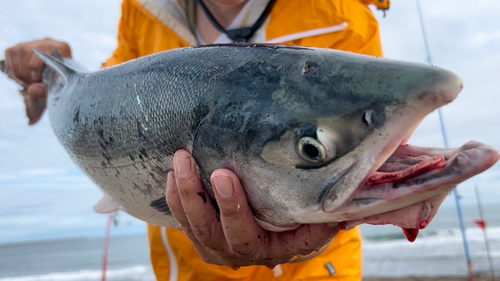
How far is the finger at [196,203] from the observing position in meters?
1.63

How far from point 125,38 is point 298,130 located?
2.43 m

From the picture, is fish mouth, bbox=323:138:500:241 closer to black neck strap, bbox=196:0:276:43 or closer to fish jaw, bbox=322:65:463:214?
fish jaw, bbox=322:65:463:214

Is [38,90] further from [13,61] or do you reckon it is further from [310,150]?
[310,150]

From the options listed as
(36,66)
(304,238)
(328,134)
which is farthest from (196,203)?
(36,66)

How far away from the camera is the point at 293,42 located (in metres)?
2.77

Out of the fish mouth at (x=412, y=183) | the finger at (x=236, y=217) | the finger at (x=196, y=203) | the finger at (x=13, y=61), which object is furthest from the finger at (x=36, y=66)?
the fish mouth at (x=412, y=183)

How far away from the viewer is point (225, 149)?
156cm

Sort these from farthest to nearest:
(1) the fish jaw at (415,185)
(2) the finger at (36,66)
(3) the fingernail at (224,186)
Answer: (2) the finger at (36,66)
(3) the fingernail at (224,186)
(1) the fish jaw at (415,185)

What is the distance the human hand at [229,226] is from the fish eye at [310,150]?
0.31 meters

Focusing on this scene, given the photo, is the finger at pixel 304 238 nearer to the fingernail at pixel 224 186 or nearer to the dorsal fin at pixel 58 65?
the fingernail at pixel 224 186

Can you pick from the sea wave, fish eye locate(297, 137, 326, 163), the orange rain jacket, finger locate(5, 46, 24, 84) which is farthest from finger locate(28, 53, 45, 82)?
the sea wave

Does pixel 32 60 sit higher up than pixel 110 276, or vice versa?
pixel 32 60

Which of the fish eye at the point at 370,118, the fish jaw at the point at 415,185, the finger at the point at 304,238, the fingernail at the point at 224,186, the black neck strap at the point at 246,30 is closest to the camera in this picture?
the fish jaw at the point at 415,185

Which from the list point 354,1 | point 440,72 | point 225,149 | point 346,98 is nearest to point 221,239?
point 225,149
